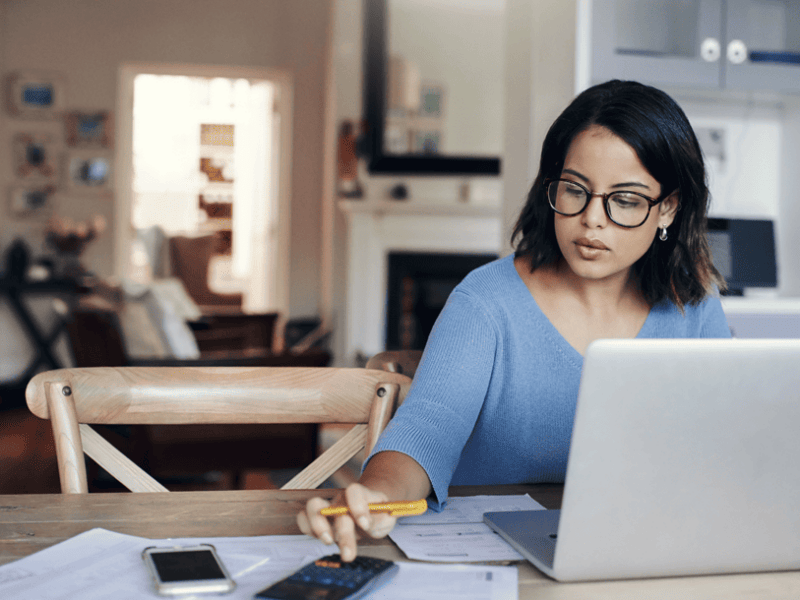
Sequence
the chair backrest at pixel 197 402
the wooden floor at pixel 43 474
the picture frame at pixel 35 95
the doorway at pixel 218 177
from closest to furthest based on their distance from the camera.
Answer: the chair backrest at pixel 197 402 → the wooden floor at pixel 43 474 → the picture frame at pixel 35 95 → the doorway at pixel 218 177

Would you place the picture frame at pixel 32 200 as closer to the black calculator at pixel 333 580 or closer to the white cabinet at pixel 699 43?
the white cabinet at pixel 699 43

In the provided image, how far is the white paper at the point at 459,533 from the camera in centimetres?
73

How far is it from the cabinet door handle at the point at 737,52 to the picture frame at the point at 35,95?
16.6 ft

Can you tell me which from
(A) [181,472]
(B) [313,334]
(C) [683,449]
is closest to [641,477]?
(C) [683,449]

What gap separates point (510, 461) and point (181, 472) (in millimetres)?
1790

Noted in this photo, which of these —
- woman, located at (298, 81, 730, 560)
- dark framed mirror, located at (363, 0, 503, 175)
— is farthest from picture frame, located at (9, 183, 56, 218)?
woman, located at (298, 81, 730, 560)

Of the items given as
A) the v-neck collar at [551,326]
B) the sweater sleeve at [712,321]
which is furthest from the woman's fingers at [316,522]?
the sweater sleeve at [712,321]

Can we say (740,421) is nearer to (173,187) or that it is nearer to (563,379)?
(563,379)

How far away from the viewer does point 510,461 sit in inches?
45.7

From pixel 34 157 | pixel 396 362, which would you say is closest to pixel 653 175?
pixel 396 362

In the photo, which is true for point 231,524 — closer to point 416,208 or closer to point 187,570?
point 187,570

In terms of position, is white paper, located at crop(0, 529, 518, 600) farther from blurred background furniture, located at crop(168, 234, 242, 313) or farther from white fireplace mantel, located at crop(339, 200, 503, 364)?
blurred background furniture, located at crop(168, 234, 242, 313)

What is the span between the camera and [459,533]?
0.80 metres

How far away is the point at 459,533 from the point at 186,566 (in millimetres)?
275
